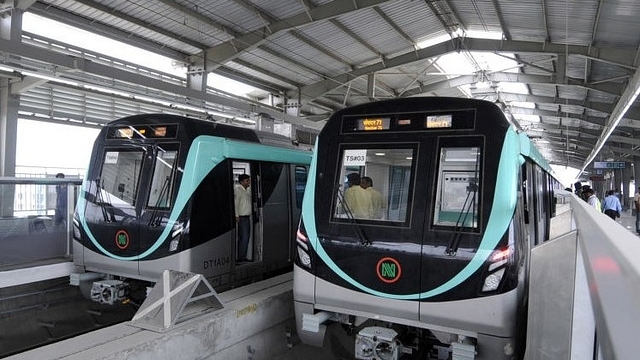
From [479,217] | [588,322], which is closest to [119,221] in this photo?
[479,217]

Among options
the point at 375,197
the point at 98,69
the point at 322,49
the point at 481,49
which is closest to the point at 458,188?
the point at 375,197

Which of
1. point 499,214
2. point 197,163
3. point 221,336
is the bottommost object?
point 221,336

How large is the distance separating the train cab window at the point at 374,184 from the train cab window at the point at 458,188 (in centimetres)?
28

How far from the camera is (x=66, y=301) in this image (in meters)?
7.38

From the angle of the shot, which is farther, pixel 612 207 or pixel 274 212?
pixel 612 207

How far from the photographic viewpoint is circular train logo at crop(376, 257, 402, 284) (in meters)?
4.41

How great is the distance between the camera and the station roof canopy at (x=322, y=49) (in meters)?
11.2

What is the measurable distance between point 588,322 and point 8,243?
8029mm

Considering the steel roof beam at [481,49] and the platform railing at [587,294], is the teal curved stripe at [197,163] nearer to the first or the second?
the platform railing at [587,294]

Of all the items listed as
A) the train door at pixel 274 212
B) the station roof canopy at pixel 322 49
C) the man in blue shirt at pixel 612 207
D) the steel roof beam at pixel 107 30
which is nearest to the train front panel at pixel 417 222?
the train door at pixel 274 212

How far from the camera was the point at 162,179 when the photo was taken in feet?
20.8

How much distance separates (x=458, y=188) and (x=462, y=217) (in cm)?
27

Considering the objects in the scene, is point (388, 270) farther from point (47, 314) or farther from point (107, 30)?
point (107, 30)

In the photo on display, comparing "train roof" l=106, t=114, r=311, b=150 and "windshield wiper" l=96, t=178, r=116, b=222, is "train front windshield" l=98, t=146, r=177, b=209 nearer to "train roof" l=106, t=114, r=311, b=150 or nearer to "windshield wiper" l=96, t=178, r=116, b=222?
"windshield wiper" l=96, t=178, r=116, b=222
